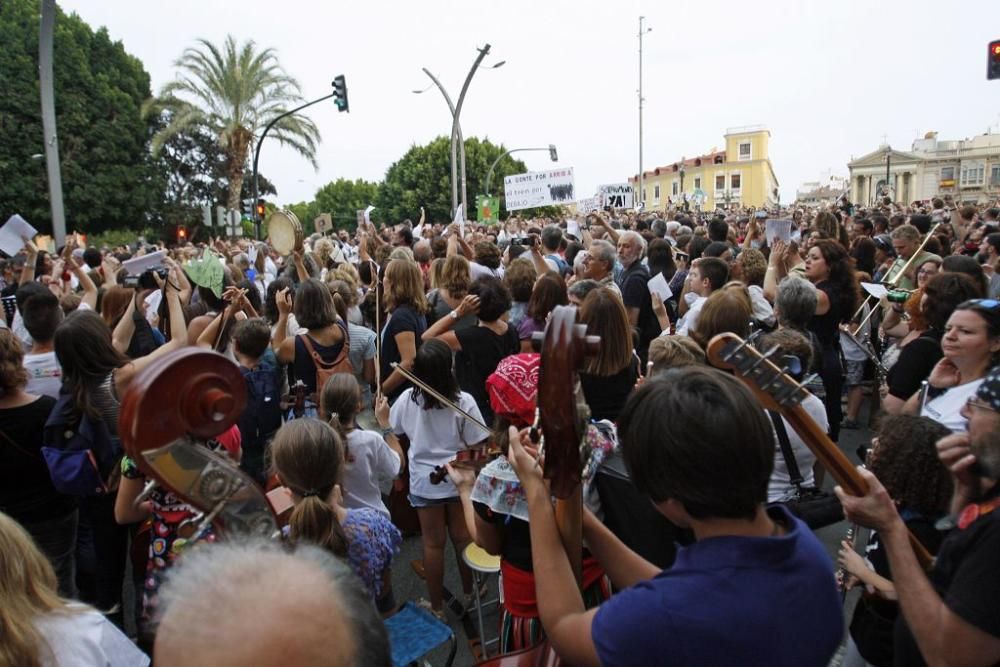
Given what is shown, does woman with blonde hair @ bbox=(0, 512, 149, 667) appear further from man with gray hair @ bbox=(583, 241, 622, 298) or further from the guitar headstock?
man with gray hair @ bbox=(583, 241, 622, 298)

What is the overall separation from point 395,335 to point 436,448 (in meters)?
1.31

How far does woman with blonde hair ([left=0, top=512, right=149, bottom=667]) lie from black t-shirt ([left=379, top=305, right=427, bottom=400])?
3004 mm

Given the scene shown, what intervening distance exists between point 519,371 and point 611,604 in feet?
3.63

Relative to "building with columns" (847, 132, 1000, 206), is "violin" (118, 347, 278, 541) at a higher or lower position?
lower

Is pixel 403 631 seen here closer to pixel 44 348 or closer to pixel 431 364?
pixel 431 364

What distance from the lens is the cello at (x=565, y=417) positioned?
145 centimetres

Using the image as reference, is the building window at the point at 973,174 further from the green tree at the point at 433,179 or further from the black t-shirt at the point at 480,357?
the black t-shirt at the point at 480,357

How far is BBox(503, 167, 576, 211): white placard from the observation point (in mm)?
13555

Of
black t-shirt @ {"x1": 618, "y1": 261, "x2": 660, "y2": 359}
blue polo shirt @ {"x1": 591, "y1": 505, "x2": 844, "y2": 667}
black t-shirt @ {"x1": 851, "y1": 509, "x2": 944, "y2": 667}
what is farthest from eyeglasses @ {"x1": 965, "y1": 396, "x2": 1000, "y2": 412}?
black t-shirt @ {"x1": 618, "y1": 261, "x2": 660, "y2": 359}

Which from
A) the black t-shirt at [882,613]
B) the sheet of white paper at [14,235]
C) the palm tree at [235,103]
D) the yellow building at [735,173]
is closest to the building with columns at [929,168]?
the yellow building at [735,173]

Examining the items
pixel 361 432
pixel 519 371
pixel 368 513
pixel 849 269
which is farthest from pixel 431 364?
pixel 849 269

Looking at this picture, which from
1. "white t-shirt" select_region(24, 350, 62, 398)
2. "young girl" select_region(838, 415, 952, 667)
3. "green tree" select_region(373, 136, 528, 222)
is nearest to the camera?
"young girl" select_region(838, 415, 952, 667)

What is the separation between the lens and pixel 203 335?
475 centimetres

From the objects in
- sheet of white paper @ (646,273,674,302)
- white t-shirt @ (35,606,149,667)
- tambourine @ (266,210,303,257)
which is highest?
tambourine @ (266,210,303,257)
